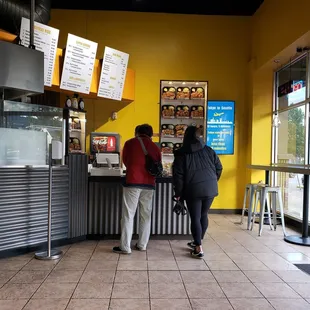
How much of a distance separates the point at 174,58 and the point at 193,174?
4.00m

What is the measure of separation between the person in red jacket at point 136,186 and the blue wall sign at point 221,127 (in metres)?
3.27

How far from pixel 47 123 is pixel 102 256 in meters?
1.77

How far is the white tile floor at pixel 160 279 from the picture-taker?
2.77 meters

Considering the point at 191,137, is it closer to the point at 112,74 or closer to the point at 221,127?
the point at 112,74

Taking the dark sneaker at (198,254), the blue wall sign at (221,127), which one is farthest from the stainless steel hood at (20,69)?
the blue wall sign at (221,127)

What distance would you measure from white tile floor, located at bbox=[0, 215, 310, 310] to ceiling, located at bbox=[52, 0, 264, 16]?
470 centimetres

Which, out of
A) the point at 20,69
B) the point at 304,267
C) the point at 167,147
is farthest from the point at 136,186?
the point at 167,147

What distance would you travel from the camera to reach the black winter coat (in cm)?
394

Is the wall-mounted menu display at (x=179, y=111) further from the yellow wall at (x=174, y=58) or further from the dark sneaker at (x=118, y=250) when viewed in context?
the dark sneaker at (x=118, y=250)

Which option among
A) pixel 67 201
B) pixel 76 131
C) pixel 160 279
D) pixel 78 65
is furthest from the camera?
pixel 78 65

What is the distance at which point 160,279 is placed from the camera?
329 cm

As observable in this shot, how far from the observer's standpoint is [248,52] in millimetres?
7355

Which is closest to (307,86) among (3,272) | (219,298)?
(219,298)

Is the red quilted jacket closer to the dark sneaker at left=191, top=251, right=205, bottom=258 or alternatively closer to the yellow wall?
the dark sneaker at left=191, top=251, right=205, bottom=258
